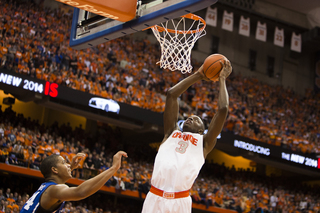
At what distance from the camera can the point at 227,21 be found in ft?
72.4

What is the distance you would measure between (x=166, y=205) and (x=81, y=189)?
0.88 meters

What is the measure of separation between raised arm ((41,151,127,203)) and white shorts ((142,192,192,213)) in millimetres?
711

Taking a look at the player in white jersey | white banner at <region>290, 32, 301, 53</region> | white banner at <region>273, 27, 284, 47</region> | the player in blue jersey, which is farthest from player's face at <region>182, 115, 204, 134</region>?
white banner at <region>290, 32, 301, 53</region>

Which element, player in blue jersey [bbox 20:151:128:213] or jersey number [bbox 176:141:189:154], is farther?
jersey number [bbox 176:141:189:154]

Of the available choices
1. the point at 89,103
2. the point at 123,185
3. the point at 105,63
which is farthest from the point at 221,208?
the point at 105,63

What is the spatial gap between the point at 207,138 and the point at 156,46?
1857 centimetres

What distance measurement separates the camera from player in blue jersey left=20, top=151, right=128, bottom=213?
10.1 ft

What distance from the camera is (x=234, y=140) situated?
1784 centimetres

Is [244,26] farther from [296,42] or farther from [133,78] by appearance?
[133,78]

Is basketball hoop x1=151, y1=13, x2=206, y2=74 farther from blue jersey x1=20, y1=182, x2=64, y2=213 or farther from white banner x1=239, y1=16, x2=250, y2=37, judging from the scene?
white banner x1=239, y1=16, x2=250, y2=37

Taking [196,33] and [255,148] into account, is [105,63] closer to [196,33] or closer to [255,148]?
[255,148]

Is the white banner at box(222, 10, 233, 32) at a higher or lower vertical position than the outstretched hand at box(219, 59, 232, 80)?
higher

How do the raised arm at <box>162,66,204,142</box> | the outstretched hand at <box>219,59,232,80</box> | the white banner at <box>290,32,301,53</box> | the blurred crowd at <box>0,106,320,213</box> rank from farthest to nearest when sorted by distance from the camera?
the white banner at <box>290,32,301,53</box>, the blurred crowd at <box>0,106,320,213</box>, the raised arm at <box>162,66,204,142</box>, the outstretched hand at <box>219,59,232,80</box>

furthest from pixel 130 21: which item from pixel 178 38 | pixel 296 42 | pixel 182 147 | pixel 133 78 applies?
pixel 296 42
